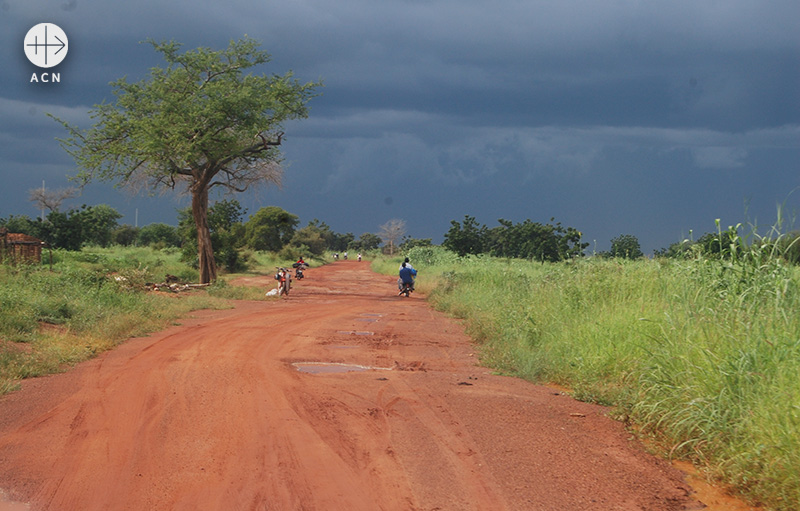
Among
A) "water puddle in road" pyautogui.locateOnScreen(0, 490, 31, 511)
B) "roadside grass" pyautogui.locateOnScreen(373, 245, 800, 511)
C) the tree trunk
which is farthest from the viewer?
the tree trunk

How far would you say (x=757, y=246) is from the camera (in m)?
7.79

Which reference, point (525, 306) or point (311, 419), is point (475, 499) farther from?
point (525, 306)

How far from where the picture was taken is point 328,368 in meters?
10.3

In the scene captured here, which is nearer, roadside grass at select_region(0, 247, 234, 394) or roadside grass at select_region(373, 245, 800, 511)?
roadside grass at select_region(373, 245, 800, 511)

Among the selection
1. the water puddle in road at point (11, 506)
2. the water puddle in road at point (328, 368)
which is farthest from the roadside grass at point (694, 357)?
the water puddle in road at point (11, 506)

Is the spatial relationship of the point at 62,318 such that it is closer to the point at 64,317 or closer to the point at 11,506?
the point at 64,317

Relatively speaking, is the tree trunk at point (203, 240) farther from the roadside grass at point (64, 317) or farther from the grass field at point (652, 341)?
the grass field at point (652, 341)

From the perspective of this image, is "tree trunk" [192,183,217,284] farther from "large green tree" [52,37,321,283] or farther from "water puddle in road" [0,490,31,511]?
"water puddle in road" [0,490,31,511]

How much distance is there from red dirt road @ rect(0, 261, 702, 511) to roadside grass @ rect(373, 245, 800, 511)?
42 cm

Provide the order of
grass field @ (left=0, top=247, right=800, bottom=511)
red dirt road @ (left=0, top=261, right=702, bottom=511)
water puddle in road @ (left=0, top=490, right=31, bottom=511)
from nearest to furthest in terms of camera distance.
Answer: water puddle in road @ (left=0, top=490, right=31, bottom=511) < red dirt road @ (left=0, top=261, right=702, bottom=511) < grass field @ (left=0, top=247, right=800, bottom=511)

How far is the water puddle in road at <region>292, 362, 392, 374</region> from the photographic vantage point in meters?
9.98

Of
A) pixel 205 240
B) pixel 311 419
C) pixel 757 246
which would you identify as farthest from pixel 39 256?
pixel 757 246

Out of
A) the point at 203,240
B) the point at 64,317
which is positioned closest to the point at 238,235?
the point at 203,240

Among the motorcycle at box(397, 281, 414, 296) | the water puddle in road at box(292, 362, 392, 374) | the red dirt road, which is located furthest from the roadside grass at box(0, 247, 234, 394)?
the motorcycle at box(397, 281, 414, 296)
